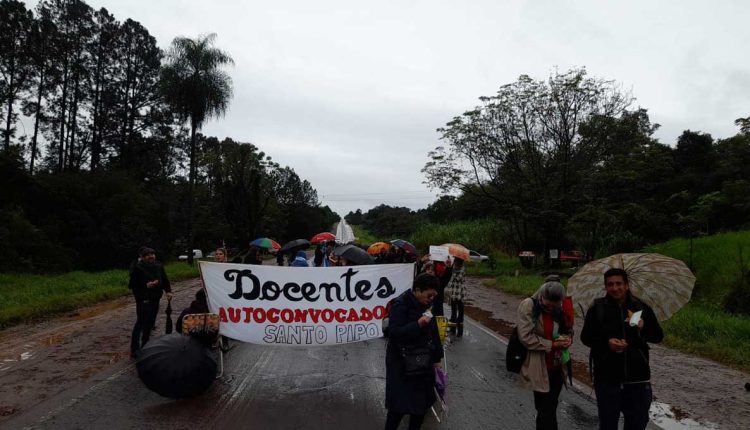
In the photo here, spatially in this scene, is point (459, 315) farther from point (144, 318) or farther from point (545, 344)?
point (545, 344)

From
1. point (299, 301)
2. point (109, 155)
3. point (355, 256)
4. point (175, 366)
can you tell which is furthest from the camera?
point (109, 155)

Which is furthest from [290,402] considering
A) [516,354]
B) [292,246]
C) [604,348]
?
Answer: [292,246]

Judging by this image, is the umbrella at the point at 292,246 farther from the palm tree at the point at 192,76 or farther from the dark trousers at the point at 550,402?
the palm tree at the point at 192,76

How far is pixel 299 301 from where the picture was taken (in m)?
7.30

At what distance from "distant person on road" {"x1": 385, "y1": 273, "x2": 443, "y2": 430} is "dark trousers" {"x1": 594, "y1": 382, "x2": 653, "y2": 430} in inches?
54.4

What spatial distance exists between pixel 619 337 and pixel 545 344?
0.58 metres

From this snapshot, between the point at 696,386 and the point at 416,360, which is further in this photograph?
the point at 696,386

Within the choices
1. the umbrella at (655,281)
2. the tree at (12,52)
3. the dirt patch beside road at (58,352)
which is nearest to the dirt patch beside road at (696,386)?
the umbrella at (655,281)

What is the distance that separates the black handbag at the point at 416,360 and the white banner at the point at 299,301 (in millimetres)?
2983

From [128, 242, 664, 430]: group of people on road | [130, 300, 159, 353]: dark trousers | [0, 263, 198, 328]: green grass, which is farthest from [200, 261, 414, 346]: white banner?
[0, 263, 198, 328]: green grass

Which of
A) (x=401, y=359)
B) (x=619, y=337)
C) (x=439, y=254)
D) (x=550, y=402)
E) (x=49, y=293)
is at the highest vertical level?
(x=439, y=254)

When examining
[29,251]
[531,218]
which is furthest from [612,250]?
[29,251]

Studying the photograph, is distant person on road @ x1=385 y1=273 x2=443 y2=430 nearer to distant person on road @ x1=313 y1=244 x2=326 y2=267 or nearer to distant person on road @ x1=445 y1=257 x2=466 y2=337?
distant person on road @ x1=445 y1=257 x2=466 y2=337

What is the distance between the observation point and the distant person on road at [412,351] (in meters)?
4.31
